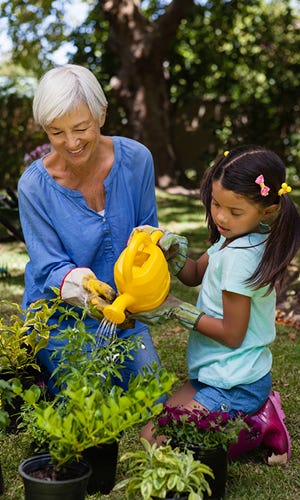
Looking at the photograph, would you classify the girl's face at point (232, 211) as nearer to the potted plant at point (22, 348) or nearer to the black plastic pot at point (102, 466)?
→ the potted plant at point (22, 348)

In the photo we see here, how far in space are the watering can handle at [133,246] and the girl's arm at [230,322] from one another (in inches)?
12.8

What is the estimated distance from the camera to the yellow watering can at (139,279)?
2.41m

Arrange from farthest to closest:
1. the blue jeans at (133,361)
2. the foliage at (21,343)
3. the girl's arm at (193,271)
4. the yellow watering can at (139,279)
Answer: the blue jeans at (133,361) < the girl's arm at (193,271) < the foliage at (21,343) < the yellow watering can at (139,279)

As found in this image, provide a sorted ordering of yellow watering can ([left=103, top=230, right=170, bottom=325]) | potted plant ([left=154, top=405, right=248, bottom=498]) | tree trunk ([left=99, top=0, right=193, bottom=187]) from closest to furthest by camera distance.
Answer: potted plant ([left=154, top=405, right=248, bottom=498])
yellow watering can ([left=103, top=230, right=170, bottom=325])
tree trunk ([left=99, top=0, right=193, bottom=187])

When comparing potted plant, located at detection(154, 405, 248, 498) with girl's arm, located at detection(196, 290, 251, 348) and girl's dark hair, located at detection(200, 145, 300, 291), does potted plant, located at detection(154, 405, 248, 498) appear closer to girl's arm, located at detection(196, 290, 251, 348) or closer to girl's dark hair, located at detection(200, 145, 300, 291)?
girl's arm, located at detection(196, 290, 251, 348)

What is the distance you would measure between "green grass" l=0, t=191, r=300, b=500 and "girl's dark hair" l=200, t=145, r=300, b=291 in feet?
2.23

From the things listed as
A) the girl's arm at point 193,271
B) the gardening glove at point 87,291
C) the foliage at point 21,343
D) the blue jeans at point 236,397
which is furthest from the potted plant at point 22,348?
the blue jeans at point 236,397

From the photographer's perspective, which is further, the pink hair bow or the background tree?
the background tree

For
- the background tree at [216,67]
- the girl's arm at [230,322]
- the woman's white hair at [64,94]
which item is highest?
the woman's white hair at [64,94]

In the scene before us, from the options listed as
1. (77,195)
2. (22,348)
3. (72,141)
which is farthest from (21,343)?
(72,141)

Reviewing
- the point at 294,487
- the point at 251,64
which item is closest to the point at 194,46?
the point at 251,64

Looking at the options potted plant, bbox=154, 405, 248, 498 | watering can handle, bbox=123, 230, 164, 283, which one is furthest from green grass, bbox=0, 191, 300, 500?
watering can handle, bbox=123, 230, 164, 283

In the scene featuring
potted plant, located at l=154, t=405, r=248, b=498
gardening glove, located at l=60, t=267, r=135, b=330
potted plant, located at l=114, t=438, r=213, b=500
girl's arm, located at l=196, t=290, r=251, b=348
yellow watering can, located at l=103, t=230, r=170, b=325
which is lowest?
potted plant, located at l=154, t=405, r=248, b=498

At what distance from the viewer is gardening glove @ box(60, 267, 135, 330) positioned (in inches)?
98.6
